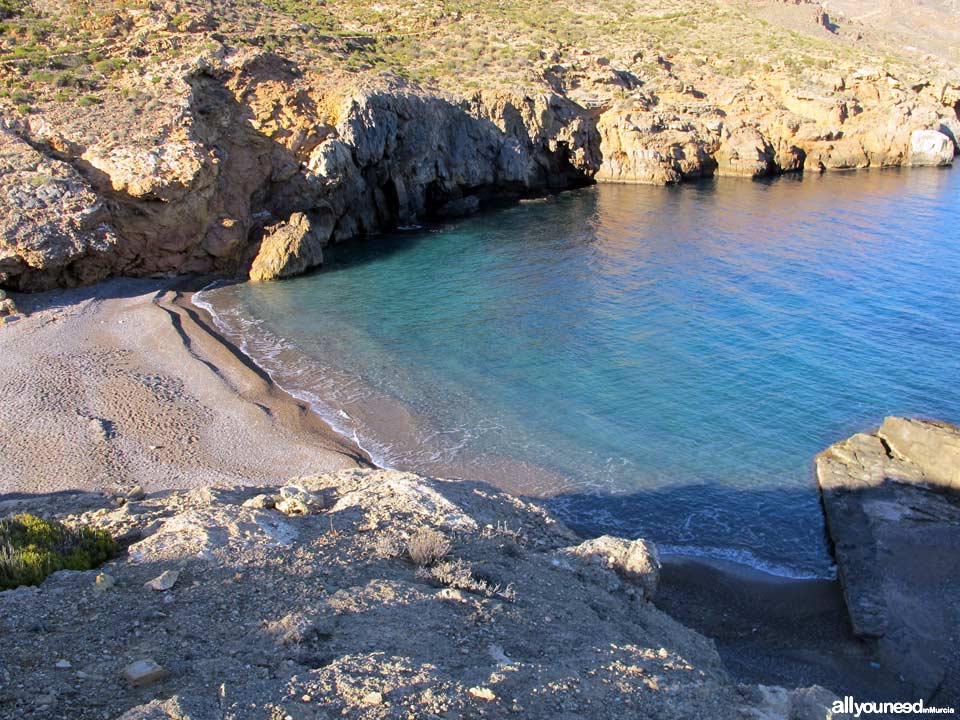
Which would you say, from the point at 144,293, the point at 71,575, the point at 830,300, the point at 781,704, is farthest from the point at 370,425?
the point at 830,300

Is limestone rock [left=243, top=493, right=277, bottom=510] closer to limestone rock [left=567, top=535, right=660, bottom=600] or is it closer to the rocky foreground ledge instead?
the rocky foreground ledge

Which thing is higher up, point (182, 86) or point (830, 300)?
point (182, 86)

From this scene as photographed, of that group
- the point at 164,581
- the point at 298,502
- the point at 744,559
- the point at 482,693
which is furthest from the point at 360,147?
the point at 482,693

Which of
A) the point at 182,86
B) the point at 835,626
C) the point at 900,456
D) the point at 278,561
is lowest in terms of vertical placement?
the point at 835,626

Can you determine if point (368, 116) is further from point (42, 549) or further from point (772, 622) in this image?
point (772, 622)

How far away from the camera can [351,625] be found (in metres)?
8.01

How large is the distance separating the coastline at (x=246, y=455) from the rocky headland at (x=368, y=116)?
14.0 feet

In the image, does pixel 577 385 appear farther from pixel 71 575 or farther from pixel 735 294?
pixel 71 575

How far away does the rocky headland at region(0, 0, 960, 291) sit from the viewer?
30078 mm

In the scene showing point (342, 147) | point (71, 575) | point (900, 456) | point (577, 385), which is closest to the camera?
point (71, 575)

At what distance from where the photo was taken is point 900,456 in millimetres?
17141

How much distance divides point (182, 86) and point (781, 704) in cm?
3646

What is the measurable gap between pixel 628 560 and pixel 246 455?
10.3 meters

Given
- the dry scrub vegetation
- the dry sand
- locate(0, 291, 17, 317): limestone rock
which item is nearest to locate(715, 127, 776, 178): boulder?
the dry scrub vegetation
